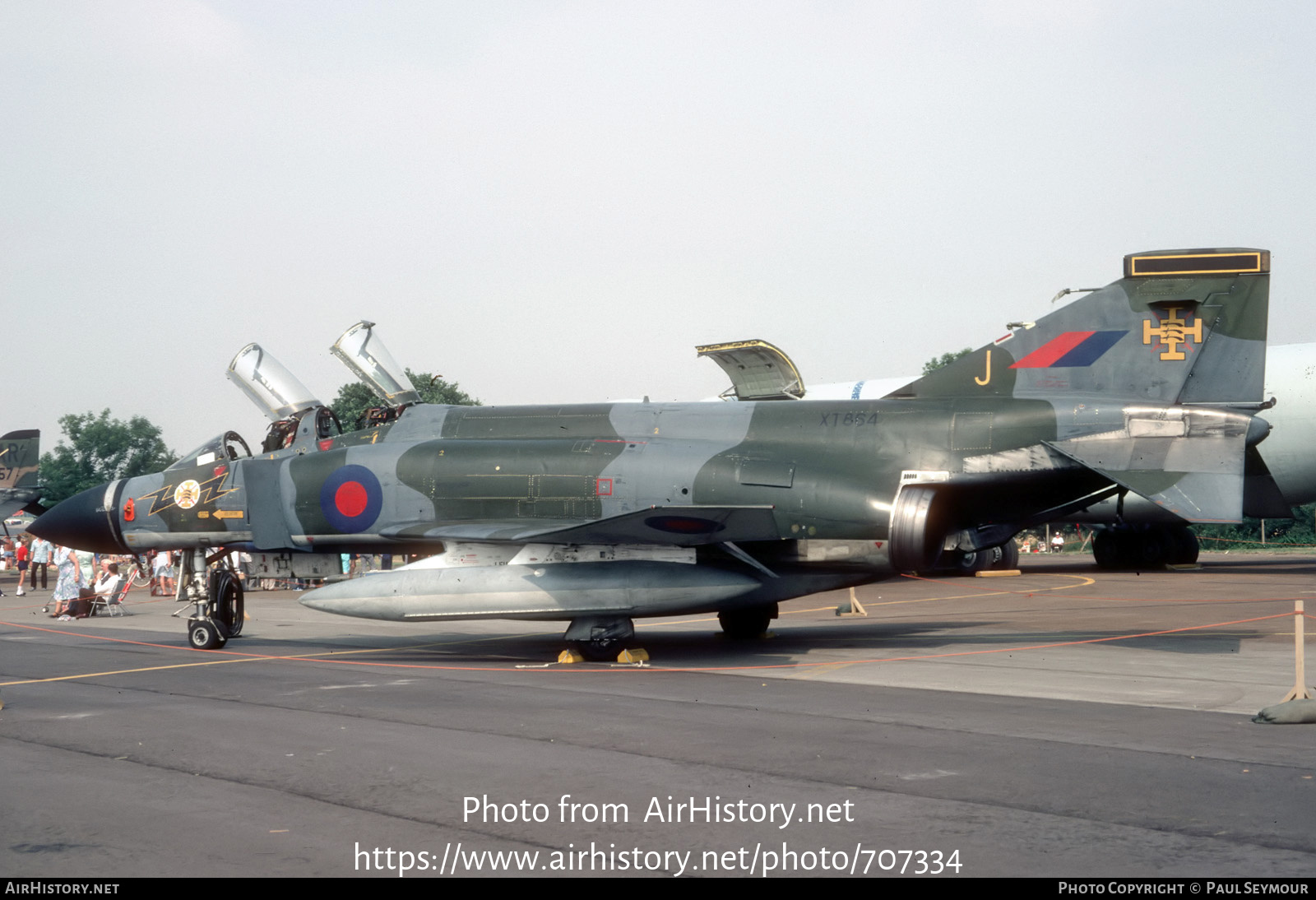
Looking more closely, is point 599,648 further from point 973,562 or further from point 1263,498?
point 973,562

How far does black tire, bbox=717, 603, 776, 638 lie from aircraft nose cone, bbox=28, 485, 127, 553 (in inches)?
358

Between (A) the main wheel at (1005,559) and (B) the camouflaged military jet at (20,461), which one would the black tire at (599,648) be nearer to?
(A) the main wheel at (1005,559)

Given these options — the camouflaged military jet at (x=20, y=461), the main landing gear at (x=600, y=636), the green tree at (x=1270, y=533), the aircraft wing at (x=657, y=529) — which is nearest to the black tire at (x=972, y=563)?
the aircraft wing at (x=657, y=529)

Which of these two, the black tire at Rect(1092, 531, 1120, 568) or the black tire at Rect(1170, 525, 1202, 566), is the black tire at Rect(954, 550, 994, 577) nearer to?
the black tire at Rect(1092, 531, 1120, 568)

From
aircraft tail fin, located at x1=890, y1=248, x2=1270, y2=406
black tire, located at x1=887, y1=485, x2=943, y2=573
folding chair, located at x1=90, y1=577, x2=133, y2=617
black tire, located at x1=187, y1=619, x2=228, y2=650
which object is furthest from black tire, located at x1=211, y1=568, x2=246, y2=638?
aircraft tail fin, located at x1=890, y1=248, x2=1270, y2=406

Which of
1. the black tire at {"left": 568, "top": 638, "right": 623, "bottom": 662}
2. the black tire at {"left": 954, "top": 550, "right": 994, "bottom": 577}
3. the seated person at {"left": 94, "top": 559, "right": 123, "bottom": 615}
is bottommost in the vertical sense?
the seated person at {"left": 94, "top": 559, "right": 123, "bottom": 615}

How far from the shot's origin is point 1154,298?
44.4 feet

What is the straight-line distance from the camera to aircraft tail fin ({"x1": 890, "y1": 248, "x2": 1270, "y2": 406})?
1314 cm

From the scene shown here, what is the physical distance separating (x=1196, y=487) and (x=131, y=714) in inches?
451

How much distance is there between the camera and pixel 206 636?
15.7 metres

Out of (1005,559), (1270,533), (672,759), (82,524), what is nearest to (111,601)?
(82,524)

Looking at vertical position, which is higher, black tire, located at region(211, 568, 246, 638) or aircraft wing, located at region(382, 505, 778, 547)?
aircraft wing, located at region(382, 505, 778, 547)

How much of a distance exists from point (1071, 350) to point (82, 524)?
14.2 m

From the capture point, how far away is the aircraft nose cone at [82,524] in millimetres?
16406
